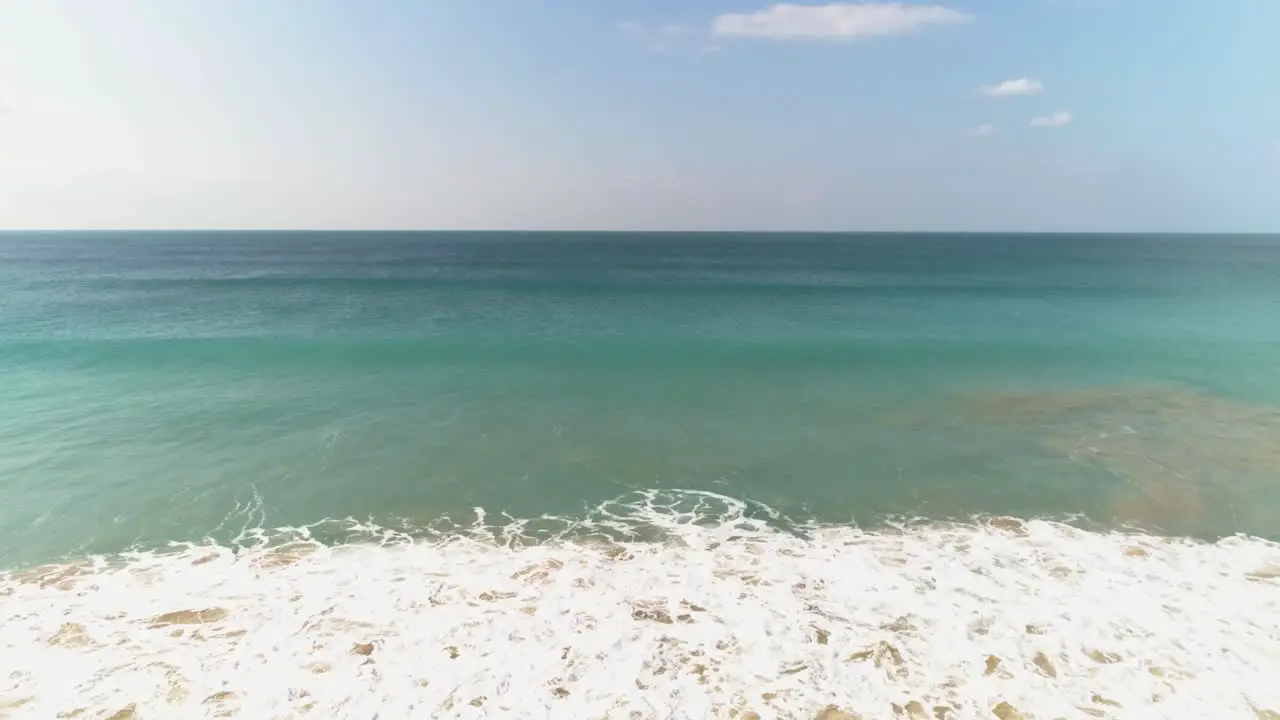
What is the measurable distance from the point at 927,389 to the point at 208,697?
24.0 m

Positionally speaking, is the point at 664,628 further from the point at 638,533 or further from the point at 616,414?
the point at 616,414

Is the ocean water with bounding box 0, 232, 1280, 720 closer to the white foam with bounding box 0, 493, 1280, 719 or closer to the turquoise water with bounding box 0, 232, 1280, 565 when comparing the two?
the white foam with bounding box 0, 493, 1280, 719

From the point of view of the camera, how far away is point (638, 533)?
41.7ft

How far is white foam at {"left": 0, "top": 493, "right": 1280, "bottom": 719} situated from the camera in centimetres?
827

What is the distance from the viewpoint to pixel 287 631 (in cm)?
959

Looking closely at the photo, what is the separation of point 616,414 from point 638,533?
7.97 m

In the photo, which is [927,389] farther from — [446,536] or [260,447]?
[260,447]

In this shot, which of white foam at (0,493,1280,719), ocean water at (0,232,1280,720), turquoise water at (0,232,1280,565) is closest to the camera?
white foam at (0,493,1280,719)

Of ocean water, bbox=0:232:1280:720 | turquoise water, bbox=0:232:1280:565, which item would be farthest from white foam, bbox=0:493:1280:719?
turquoise water, bbox=0:232:1280:565

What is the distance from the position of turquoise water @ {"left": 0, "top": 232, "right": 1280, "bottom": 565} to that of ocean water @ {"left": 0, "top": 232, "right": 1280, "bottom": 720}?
6.5 inches

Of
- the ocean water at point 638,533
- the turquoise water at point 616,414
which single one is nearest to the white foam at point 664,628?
the ocean water at point 638,533

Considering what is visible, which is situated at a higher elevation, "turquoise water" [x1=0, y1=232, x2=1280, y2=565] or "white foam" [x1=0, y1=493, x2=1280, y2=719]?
"turquoise water" [x1=0, y1=232, x2=1280, y2=565]

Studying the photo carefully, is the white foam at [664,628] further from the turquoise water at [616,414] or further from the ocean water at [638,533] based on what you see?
the turquoise water at [616,414]

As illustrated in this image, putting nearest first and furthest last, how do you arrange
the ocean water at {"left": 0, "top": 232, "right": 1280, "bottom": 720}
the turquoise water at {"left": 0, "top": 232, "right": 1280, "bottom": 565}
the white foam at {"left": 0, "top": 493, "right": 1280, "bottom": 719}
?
the white foam at {"left": 0, "top": 493, "right": 1280, "bottom": 719} → the ocean water at {"left": 0, "top": 232, "right": 1280, "bottom": 720} → the turquoise water at {"left": 0, "top": 232, "right": 1280, "bottom": 565}
